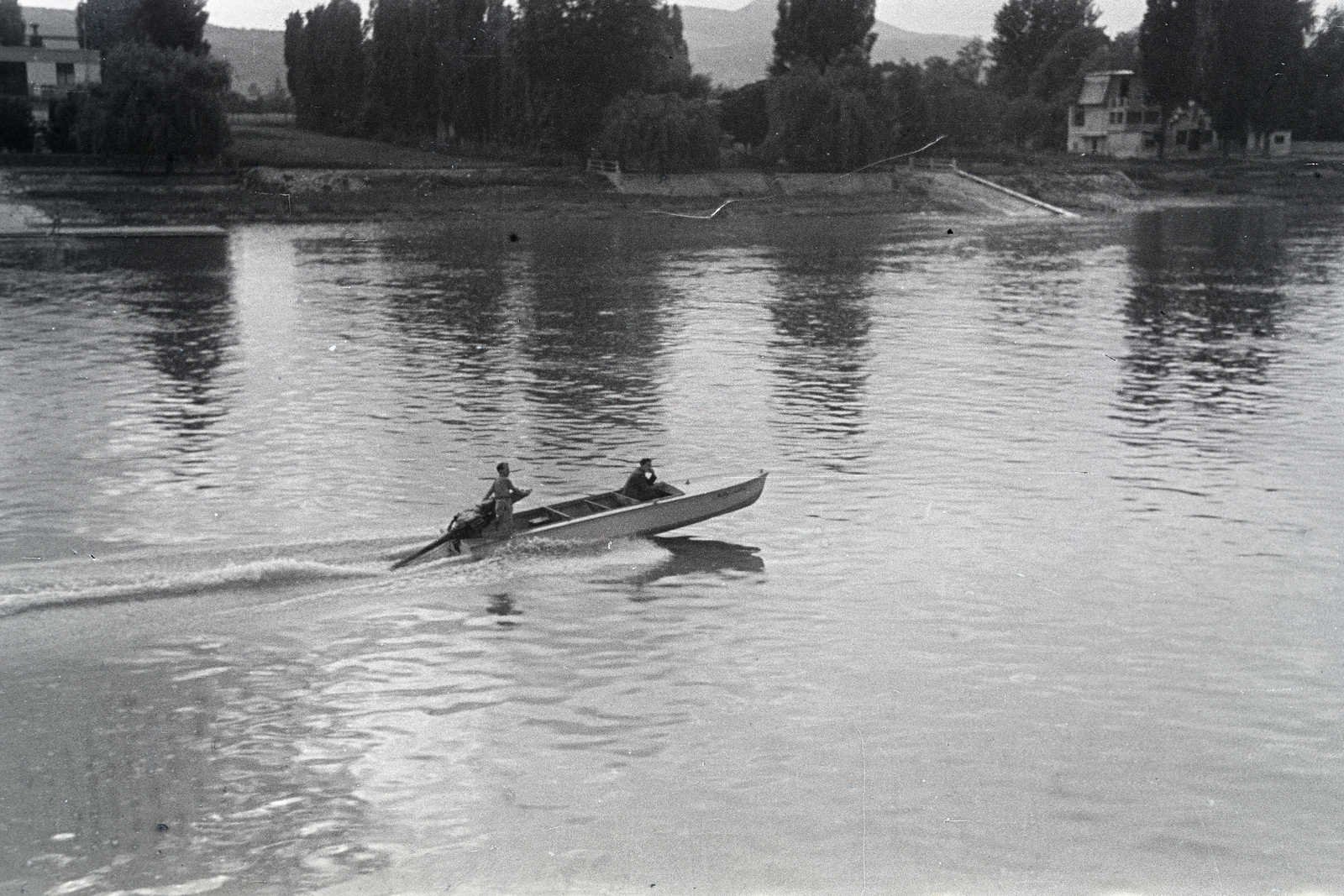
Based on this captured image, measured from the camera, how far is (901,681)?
1909 cm

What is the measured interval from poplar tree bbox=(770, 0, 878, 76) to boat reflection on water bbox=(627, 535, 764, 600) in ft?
353

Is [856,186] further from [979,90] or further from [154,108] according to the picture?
[154,108]

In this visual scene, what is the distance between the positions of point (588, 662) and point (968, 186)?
10012 centimetres

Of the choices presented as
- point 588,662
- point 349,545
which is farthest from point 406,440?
point 588,662

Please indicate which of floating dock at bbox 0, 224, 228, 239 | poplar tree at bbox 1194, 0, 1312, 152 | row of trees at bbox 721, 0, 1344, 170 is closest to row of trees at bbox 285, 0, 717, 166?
row of trees at bbox 721, 0, 1344, 170

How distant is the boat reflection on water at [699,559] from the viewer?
922 inches

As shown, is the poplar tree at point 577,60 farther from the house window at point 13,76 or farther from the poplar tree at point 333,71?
the house window at point 13,76

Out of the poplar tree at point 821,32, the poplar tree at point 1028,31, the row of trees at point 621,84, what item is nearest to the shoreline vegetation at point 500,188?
the row of trees at point 621,84

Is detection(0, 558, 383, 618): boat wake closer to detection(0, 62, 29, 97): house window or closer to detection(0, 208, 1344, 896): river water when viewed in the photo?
detection(0, 208, 1344, 896): river water

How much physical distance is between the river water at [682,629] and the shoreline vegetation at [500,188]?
4905cm

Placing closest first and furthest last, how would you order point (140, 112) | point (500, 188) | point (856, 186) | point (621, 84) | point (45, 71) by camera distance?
point (140, 112) → point (500, 188) → point (45, 71) → point (621, 84) → point (856, 186)

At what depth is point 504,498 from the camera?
2281 centimetres

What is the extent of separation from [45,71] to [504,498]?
99.0 metres

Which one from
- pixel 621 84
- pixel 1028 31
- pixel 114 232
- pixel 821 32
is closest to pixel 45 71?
pixel 114 232
